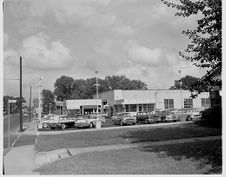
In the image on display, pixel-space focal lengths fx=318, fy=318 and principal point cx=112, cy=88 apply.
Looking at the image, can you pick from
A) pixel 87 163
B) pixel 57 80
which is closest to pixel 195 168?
pixel 87 163

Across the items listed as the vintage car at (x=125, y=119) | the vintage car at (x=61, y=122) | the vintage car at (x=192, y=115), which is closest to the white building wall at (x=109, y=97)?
the vintage car at (x=192, y=115)

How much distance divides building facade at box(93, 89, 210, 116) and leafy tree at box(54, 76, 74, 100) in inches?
2645

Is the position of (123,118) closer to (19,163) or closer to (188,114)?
(188,114)

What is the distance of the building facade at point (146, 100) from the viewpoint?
59.0 m

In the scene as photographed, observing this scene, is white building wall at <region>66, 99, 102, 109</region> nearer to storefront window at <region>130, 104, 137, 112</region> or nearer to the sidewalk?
storefront window at <region>130, 104, 137, 112</region>

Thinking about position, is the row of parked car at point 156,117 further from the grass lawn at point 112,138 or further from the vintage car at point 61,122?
the grass lawn at point 112,138

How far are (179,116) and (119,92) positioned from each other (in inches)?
869

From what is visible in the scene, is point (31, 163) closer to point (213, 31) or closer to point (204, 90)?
point (204, 90)

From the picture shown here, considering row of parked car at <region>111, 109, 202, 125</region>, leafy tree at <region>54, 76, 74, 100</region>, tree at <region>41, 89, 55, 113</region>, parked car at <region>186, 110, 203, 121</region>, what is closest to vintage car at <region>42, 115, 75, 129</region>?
row of parked car at <region>111, 109, 202, 125</region>

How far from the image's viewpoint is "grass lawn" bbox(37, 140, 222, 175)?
371 inches

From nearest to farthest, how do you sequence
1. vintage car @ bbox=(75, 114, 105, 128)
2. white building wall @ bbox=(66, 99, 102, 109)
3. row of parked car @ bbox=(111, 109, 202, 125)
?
vintage car @ bbox=(75, 114, 105, 128)
row of parked car @ bbox=(111, 109, 202, 125)
white building wall @ bbox=(66, 99, 102, 109)

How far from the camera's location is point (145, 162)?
35.0 feet

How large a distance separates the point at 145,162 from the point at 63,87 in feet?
400

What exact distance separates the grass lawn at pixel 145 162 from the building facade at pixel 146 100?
44047mm
